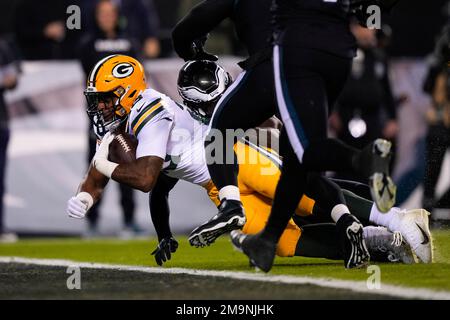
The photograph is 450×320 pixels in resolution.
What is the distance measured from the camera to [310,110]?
13.8 ft

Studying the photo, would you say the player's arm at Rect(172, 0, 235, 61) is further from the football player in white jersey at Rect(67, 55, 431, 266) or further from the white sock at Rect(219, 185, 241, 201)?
the white sock at Rect(219, 185, 241, 201)

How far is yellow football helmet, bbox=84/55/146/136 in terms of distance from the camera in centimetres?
538

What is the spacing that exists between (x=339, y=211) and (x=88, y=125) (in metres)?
4.60

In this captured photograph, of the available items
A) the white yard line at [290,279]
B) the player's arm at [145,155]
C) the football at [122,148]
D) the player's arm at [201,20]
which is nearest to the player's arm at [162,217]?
the white yard line at [290,279]

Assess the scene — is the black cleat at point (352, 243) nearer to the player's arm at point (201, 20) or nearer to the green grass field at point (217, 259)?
the green grass field at point (217, 259)

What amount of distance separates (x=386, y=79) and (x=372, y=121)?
0.40 m

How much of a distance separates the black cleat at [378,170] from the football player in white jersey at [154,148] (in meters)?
1.09

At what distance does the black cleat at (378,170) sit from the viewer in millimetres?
4035

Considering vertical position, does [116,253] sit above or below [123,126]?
below

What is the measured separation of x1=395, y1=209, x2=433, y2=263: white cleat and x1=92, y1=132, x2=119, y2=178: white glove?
1.40 m

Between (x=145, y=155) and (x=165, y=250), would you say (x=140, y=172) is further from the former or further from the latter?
(x=165, y=250)

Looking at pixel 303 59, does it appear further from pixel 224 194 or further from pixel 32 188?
pixel 32 188

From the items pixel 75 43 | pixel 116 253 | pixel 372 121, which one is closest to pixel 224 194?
pixel 116 253

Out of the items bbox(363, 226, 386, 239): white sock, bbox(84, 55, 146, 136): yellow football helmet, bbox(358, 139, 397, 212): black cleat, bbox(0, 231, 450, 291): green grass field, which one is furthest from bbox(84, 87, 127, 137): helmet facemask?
bbox(358, 139, 397, 212): black cleat
